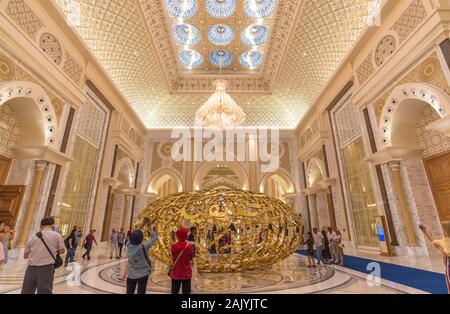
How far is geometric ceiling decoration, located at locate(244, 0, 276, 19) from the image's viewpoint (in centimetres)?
867

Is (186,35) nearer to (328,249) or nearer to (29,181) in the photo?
(29,181)

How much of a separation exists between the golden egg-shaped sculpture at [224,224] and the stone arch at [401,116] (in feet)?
14.0

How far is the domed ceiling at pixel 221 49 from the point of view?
7.52 meters

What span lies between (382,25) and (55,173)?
9397 mm

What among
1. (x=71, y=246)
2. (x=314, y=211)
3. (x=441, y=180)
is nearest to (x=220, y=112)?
(x=71, y=246)

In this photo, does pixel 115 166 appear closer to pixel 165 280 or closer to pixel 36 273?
pixel 165 280

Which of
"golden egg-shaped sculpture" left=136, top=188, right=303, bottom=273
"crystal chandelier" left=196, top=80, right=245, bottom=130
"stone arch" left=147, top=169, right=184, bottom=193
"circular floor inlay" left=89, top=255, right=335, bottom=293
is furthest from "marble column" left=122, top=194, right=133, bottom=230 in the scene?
"golden egg-shaped sculpture" left=136, top=188, right=303, bottom=273

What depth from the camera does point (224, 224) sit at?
3.57 metres

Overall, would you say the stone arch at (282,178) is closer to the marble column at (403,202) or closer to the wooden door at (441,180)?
the marble column at (403,202)

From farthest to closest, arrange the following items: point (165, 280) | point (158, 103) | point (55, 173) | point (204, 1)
→ 1. point (158, 103)
2. point (204, 1)
3. point (55, 173)
4. point (165, 280)

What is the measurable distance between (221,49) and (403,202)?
30.0 feet

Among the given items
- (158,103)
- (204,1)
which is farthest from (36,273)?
(158,103)

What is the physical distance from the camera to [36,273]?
1.90 meters

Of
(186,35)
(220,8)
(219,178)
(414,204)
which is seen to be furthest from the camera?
(219,178)
